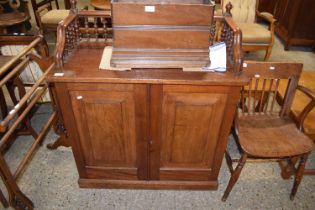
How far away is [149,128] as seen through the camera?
1.43m

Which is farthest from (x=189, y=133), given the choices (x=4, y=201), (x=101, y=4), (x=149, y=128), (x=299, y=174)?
(x=101, y=4)

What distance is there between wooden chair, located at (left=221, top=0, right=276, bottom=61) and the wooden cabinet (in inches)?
72.4

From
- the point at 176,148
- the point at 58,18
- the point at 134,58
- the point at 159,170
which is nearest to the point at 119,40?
the point at 134,58

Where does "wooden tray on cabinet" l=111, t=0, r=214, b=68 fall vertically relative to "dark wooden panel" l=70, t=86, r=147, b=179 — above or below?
above

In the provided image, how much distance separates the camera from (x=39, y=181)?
1784mm

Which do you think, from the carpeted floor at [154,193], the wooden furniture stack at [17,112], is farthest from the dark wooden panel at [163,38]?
the carpeted floor at [154,193]

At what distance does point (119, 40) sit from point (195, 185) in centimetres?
108

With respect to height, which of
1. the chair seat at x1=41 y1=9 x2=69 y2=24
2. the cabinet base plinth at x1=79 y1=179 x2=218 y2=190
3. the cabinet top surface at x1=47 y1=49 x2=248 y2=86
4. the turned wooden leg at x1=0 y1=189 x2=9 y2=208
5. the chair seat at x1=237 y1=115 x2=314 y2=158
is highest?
the cabinet top surface at x1=47 y1=49 x2=248 y2=86

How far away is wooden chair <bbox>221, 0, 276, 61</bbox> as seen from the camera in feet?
9.61

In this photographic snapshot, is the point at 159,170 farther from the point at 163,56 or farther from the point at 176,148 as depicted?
the point at 163,56

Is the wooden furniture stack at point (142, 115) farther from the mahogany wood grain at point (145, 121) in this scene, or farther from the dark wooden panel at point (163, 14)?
the dark wooden panel at point (163, 14)

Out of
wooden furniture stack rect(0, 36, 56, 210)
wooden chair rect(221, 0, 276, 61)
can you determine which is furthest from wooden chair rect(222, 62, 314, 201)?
wooden chair rect(221, 0, 276, 61)

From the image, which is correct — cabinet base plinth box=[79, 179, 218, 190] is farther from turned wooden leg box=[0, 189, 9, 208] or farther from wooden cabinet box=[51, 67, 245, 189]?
turned wooden leg box=[0, 189, 9, 208]

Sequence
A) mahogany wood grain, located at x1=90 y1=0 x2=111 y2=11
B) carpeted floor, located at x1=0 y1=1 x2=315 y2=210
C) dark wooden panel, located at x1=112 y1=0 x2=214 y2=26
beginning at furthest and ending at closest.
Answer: mahogany wood grain, located at x1=90 y1=0 x2=111 y2=11, carpeted floor, located at x1=0 y1=1 x2=315 y2=210, dark wooden panel, located at x1=112 y1=0 x2=214 y2=26
